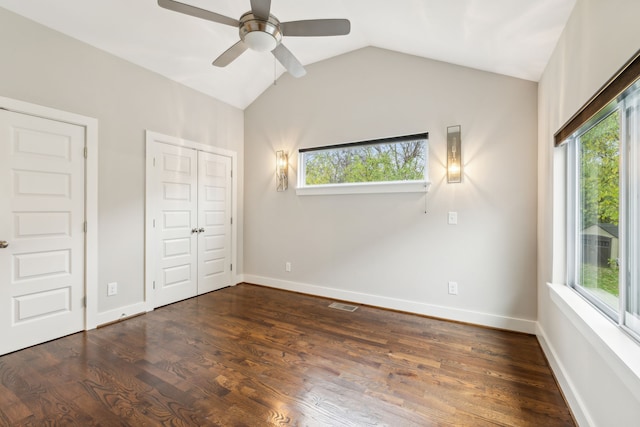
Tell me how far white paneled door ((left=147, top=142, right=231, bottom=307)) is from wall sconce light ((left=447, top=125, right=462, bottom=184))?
3143 millimetres

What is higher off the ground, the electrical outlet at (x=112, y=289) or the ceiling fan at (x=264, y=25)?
the ceiling fan at (x=264, y=25)

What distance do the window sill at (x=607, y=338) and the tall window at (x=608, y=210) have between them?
0.18 ft

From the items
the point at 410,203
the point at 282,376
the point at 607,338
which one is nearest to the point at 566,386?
the point at 607,338

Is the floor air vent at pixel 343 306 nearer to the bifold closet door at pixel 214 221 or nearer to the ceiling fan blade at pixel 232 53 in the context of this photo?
the bifold closet door at pixel 214 221

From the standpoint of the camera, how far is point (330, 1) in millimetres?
2826

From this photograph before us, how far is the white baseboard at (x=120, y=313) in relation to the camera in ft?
9.91

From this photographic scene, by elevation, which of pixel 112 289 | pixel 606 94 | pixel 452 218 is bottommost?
pixel 112 289

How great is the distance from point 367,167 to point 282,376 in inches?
102

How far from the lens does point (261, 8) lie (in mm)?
1883

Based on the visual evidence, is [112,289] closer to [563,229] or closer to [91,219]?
[91,219]

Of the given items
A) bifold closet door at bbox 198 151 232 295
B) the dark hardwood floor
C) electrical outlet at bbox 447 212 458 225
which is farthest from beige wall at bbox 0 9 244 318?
electrical outlet at bbox 447 212 458 225

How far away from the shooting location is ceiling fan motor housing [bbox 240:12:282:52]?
200cm

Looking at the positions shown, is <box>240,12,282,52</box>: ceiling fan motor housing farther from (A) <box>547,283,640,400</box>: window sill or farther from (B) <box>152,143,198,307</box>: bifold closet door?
(A) <box>547,283,640,400</box>: window sill

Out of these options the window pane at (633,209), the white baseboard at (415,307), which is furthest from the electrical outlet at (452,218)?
the window pane at (633,209)
